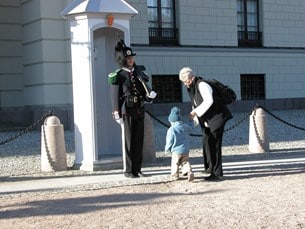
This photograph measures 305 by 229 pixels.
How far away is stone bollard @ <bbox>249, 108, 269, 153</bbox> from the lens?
13047 millimetres

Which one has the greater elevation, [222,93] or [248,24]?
[248,24]

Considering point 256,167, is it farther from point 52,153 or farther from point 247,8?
point 247,8

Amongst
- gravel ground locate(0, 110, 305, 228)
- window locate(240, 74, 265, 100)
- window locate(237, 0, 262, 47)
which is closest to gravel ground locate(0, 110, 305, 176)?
gravel ground locate(0, 110, 305, 228)

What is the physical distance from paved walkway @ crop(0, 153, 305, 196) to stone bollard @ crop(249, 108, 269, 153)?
162 cm

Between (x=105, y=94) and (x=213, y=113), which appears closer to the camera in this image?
(x=213, y=113)

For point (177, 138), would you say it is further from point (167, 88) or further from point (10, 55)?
point (167, 88)

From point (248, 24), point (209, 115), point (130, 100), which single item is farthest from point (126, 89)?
point (248, 24)

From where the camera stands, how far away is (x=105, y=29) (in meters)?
11.3

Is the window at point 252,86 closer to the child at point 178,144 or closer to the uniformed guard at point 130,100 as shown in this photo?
the uniformed guard at point 130,100

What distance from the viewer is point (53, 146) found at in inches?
420

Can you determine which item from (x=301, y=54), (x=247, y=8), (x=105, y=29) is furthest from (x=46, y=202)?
(x=301, y=54)

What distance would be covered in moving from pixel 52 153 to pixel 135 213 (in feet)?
12.5

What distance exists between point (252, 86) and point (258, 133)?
1420cm

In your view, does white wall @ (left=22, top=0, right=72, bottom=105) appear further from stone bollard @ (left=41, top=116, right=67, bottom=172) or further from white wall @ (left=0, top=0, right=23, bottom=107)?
stone bollard @ (left=41, top=116, right=67, bottom=172)
